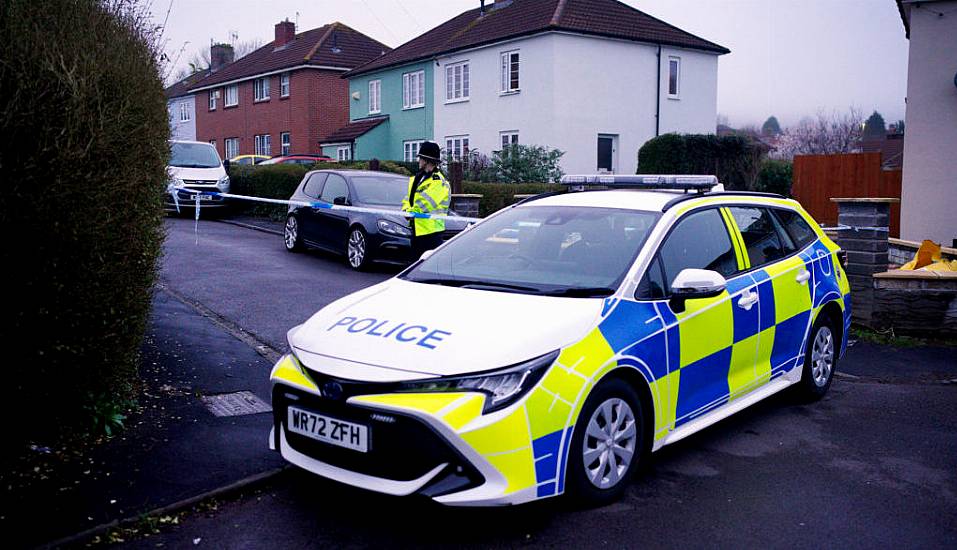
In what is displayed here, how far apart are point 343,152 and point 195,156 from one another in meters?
20.4

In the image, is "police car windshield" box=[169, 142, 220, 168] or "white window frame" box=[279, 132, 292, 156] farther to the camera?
"white window frame" box=[279, 132, 292, 156]

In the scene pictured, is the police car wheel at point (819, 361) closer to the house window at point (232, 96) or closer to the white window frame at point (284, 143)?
the white window frame at point (284, 143)

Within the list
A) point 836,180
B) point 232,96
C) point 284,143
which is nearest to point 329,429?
point 836,180

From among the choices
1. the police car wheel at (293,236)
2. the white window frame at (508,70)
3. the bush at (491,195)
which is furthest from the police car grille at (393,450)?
the white window frame at (508,70)

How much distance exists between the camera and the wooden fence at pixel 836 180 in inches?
847

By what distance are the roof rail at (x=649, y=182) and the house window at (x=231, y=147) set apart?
45.9 metres

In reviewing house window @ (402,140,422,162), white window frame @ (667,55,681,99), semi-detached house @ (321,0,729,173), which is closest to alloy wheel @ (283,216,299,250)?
semi-detached house @ (321,0,729,173)

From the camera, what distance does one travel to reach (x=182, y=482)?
4.84 metres

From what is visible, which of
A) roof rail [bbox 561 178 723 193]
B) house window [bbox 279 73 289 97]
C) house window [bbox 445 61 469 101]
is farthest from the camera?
house window [bbox 279 73 289 97]

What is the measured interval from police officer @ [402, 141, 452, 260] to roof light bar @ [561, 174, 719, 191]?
2.62 metres

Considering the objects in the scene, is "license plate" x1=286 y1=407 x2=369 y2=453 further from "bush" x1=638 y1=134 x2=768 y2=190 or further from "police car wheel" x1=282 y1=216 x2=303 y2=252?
"bush" x1=638 y1=134 x2=768 y2=190

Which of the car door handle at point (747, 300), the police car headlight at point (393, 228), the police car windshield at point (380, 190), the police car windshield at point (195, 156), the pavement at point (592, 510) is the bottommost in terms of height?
the pavement at point (592, 510)

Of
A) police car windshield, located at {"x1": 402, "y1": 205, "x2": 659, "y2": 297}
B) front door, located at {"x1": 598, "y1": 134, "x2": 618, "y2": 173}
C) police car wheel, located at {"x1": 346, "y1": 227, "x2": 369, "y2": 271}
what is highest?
front door, located at {"x1": 598, "y1": 134, "x2": 618, "y2": 173}

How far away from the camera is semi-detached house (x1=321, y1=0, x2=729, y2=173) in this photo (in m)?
31.2
